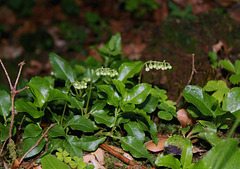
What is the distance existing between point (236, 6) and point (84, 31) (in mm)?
3405

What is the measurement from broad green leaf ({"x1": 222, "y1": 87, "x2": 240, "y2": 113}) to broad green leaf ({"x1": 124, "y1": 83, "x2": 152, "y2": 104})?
28.0 inches

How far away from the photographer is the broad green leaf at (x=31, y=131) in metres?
2.31

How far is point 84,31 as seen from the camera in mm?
6344

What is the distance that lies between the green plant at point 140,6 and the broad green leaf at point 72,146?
14.8 feet

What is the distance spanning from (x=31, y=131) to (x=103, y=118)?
0.65m

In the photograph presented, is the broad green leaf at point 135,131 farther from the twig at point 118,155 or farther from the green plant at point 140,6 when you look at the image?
the green plant at point 140,6

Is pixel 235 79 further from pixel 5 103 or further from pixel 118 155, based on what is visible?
pixel 5 103

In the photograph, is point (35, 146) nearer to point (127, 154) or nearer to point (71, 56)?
point (127, 154)

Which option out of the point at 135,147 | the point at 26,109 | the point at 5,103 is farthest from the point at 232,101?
the point at 5,103

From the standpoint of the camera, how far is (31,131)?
7.62ft

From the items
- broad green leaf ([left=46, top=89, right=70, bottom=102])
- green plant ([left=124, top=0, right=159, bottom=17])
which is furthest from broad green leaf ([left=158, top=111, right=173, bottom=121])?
green plant ([left=124, top=0, right=159, bottom=17])

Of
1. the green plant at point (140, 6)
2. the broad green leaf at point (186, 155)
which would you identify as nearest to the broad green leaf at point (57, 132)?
the broad green leaf at point (186, 155)

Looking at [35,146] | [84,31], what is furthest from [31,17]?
[35,146]

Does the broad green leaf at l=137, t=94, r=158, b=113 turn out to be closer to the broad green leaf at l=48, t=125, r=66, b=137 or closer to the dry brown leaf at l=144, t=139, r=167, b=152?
the dry brown leaf at l=144, t=139, r=167, b=152
